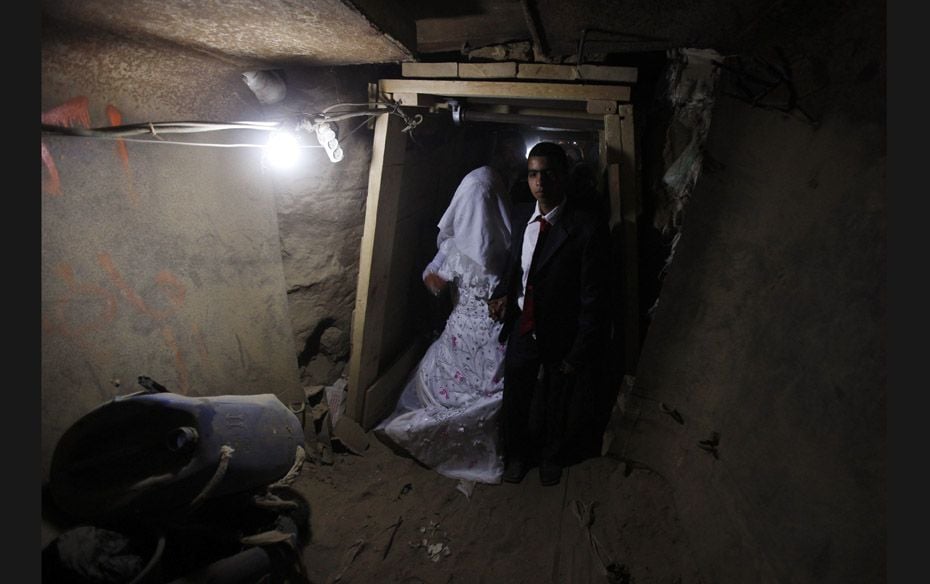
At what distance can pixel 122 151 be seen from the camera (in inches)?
93.6

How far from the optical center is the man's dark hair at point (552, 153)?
324 centimetres

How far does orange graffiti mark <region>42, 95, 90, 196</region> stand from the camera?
2018 millimetres

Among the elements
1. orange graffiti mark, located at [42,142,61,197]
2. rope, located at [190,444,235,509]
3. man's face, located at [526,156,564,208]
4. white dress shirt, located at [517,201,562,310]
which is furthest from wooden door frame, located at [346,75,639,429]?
orange graffiti mark, located at [42,142,61,197]

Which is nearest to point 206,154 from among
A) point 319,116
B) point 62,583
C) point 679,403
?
point 319,116

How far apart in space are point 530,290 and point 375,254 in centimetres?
129

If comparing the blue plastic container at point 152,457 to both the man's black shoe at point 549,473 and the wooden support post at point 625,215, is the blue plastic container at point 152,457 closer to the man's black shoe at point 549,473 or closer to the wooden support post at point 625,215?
the man's black shoe at point 549,473

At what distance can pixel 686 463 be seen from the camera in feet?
8.87

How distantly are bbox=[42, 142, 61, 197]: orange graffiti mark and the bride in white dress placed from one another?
2.46m

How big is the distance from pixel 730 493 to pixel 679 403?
0.71 meters

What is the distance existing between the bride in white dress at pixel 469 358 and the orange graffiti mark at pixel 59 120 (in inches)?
93.4

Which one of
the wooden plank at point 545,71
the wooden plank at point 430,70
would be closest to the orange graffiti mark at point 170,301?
the wooden plank at point 430,70

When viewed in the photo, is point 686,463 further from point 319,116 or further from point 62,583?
point 319,116

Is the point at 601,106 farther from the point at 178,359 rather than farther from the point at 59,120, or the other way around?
the point at 178,359

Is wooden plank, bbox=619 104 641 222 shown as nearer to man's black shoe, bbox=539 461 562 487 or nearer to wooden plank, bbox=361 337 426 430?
man's black shoe, bbox=539 461 562 487
